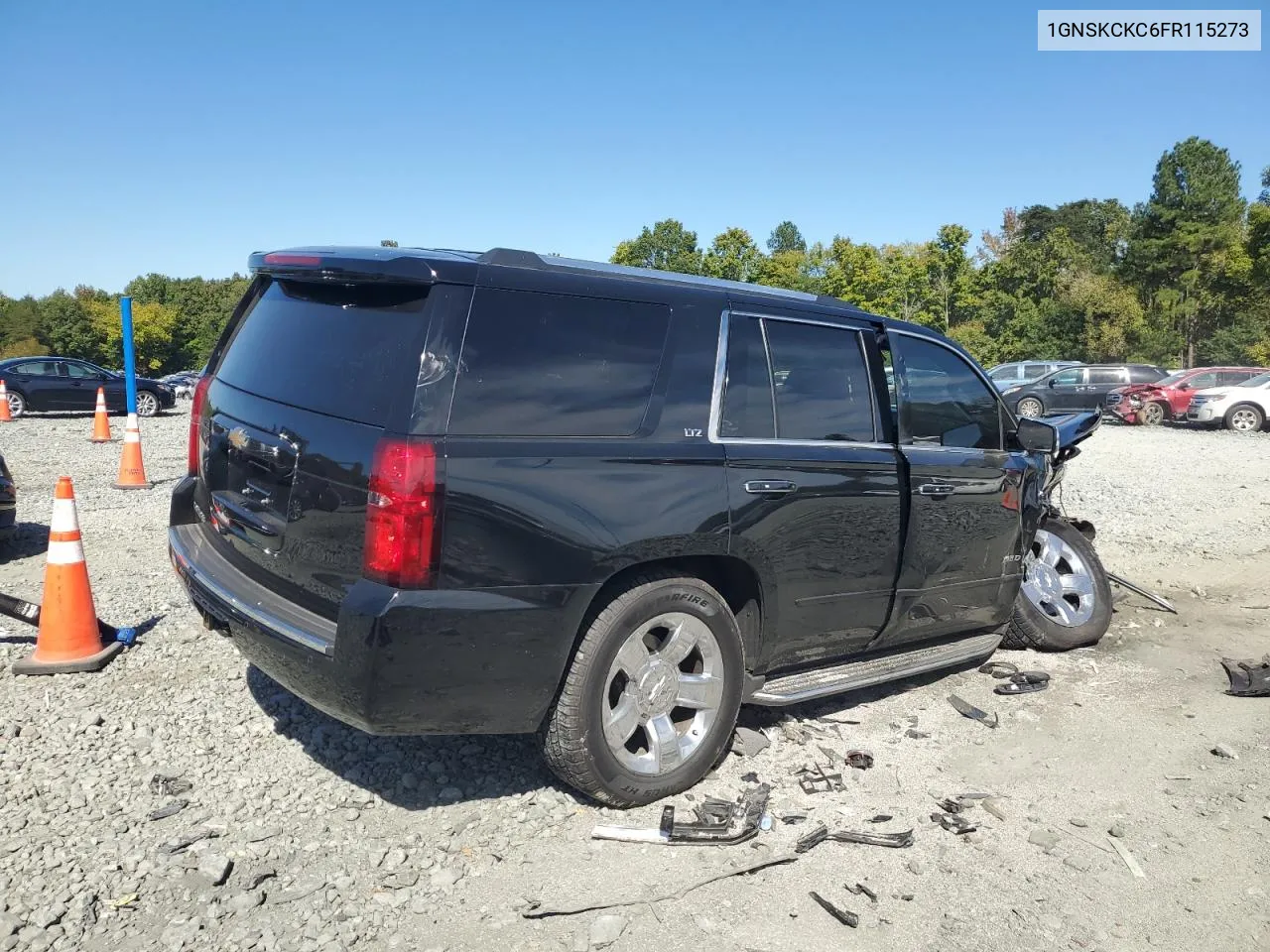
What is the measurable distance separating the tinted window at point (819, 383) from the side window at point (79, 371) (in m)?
22.8

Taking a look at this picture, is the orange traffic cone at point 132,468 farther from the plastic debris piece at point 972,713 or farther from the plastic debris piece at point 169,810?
the plastic debris piece at point 972,713

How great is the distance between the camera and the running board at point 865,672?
161 inches

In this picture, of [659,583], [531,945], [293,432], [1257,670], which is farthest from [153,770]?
[1257,670]

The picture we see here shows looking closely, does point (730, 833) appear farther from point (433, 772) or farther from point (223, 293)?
point (223, 293)

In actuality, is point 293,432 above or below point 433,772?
above

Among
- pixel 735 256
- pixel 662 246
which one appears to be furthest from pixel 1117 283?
pixel 662 246

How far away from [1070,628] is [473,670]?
4073 mm

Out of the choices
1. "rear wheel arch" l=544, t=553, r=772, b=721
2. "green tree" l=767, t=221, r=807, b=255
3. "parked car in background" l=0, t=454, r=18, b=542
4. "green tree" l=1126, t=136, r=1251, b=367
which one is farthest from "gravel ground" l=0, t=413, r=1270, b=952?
"green tree" l=767, t=221, r=807, b=255

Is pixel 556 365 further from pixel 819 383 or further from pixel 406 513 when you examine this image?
pixel 819 383

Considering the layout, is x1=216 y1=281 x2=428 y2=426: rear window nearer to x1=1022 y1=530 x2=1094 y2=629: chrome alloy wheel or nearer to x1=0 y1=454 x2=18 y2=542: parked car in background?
x1=1022 y1=530 x2=1094 y2=629: chrome alloy wheel

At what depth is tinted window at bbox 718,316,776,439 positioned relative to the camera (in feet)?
12.7

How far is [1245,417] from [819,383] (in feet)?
77.2

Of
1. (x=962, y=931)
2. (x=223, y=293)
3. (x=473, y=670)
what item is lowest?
(x=962, y=931)

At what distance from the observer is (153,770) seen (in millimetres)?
3805
